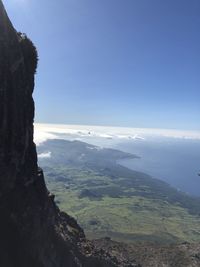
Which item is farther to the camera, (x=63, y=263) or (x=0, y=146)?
(x=63, y=263)

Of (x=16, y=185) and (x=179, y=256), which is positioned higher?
(x=16, y=185)

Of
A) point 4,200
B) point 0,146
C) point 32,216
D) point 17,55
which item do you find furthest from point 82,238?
point 17,55

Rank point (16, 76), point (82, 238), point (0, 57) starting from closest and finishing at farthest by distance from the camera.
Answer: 1. point (0, 57)
2. point (16, 76)
3. point (82, 238)

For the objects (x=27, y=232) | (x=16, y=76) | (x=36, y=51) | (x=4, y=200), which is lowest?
(x=27, y=232)

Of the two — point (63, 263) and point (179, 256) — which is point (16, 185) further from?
point (179, 256)

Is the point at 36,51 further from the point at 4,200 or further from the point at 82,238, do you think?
the point at 82,238

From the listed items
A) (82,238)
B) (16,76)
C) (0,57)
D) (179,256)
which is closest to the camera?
(0,57)
